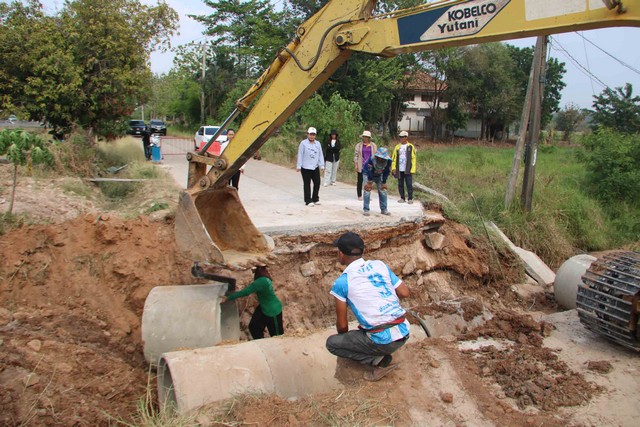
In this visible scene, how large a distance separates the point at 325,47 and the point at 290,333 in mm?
3014

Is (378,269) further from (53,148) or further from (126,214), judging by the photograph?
(53,148)

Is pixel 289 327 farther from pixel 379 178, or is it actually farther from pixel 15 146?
pixel 15 146

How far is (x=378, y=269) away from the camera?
4.19m

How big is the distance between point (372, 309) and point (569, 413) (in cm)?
210

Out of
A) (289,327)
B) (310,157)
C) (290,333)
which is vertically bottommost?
(289,327)

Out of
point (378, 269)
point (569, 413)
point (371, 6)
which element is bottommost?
point (569, 413)

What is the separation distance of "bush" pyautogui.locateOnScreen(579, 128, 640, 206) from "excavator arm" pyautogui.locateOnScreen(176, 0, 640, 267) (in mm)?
11741

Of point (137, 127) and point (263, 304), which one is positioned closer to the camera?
point (263, 304)

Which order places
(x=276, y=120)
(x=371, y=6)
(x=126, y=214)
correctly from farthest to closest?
1. (x=126, y=214)
2. (x=276, y=120)
3. (x=371, y=6)

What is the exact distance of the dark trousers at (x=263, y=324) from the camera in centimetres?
662

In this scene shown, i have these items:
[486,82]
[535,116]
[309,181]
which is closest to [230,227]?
[309,181]

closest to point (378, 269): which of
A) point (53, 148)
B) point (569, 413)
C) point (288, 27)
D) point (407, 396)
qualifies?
point (407, 396)

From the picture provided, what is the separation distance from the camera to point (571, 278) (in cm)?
800

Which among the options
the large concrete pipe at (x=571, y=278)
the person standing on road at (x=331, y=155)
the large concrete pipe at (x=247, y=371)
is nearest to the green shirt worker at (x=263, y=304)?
the large concrete pipe at (x=247, y=371)
